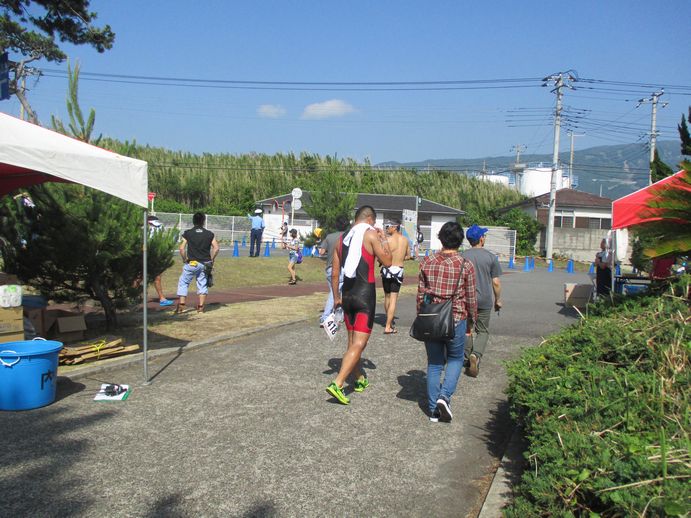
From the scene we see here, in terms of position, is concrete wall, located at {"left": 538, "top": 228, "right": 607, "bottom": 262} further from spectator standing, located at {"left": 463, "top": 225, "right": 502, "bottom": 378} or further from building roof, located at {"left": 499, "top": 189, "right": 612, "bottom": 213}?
spectator standing, located at {"left": 463, "top": 225, "right": 502, "bottom": 378}

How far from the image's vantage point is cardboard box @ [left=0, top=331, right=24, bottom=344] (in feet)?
19.5

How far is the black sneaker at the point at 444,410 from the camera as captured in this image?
5.42 meters

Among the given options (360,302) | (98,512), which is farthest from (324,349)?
(98,512)

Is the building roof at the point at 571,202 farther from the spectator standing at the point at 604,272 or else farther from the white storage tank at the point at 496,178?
the spectator standing at the point at 604,272

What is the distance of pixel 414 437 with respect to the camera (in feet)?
16.7

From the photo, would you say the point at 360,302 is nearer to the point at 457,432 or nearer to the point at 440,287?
the point at 440,287

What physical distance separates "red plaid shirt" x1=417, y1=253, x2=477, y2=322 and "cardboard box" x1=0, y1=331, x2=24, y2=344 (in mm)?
3971

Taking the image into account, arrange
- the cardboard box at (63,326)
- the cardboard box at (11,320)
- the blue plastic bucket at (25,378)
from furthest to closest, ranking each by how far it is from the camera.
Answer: the cardboard box at (63,326) < the cardboard box at (11,320) < the blue plastic bucket at (25,378)

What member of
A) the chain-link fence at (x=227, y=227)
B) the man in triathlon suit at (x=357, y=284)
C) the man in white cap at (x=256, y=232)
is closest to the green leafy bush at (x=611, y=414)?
the man in triathlon suit at (x=357, y=284)

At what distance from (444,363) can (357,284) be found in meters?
1.11

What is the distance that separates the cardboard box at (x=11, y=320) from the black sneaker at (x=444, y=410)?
13.6 feet

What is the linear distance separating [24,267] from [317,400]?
4.59 meters

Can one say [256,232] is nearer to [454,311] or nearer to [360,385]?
[360,385]

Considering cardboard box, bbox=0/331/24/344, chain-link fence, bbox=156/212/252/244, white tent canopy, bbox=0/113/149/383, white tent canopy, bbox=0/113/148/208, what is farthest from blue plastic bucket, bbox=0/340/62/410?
Result: chain-link fence, bbox=156/212/252/244
